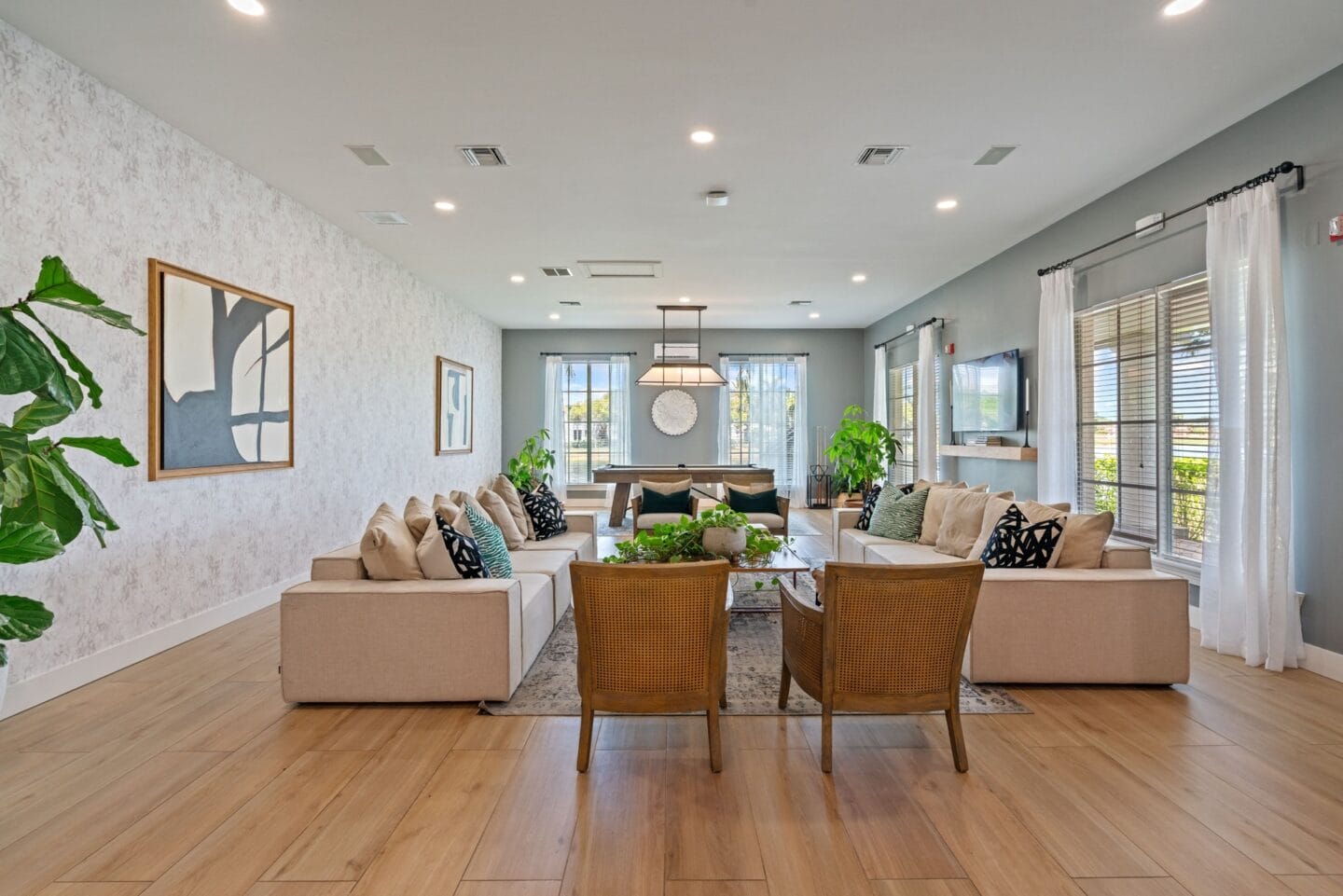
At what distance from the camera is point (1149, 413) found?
177 inches

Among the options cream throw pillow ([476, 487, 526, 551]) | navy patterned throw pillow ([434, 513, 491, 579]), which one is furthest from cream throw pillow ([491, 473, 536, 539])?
navy patterned throw pillow ([434, 513, 491, 579])

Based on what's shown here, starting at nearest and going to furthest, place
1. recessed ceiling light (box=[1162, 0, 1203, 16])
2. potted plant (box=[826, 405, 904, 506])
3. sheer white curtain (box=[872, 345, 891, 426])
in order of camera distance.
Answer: recessed ceiling light (box=[1162, 0, 1203, 16]) < potted plant (box=[826, 405, 904, 506]) < sheer white curtain (box=[872, 345, 891, 426])

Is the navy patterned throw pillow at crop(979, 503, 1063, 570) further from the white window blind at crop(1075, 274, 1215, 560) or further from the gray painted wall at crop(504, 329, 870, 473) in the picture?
the gray painted wall at crop(504, 329, 870, 473)

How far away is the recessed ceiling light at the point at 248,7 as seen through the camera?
2.66 m

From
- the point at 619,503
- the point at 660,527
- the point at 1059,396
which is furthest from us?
the point at 619,503

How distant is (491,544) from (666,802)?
1.72 meters

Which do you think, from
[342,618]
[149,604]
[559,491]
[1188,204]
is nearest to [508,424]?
[559,491]

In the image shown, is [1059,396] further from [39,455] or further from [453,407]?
[453,407]

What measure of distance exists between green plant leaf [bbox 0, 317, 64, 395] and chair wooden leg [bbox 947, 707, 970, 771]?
2.93 m

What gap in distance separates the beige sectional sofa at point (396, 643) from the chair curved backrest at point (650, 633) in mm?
689

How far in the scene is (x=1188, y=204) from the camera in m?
4.06

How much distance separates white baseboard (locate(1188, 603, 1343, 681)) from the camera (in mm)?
3203

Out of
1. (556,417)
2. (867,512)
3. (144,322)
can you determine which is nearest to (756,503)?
(867,512)

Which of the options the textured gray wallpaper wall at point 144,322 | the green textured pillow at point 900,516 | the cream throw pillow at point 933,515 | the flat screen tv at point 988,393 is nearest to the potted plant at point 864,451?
the flat screen tv at point 988,393
